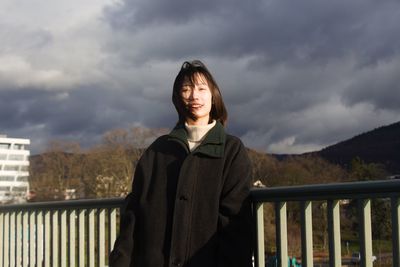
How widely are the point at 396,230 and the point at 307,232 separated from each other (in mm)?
484

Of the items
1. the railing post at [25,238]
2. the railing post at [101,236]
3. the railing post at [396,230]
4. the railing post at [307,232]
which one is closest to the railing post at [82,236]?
the railing post at [101,236]

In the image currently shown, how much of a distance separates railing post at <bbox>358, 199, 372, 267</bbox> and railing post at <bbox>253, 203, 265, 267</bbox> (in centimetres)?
63

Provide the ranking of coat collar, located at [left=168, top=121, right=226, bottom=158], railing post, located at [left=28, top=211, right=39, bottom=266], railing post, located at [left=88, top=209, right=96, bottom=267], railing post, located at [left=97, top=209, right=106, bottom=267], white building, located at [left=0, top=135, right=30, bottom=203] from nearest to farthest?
1. coat collar, located at [left=168, top=121, right=226, bottom=158]
2. railing post, located at [left=97, top=209, right=106, bottom=267]
3. railing post, located at [left=88, top=209, right=96, bottom=267]
4. railing post, located at [left=28, top=211, right=39, bottom=266]
5. white building, located at [left=0, top=135, right=30, bottom=203]

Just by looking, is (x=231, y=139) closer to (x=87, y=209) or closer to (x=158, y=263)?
(x=158, y=263)

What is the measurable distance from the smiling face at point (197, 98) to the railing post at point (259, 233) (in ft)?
1.68

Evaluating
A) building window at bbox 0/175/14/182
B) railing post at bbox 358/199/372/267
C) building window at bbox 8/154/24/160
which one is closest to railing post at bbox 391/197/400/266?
railing post at bbox 358/199/372/267

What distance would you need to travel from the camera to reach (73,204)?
4.88 meters

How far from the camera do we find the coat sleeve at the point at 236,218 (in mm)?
3191

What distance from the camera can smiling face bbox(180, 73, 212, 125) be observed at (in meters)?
3.44

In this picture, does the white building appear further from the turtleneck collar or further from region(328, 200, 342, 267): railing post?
region(328, 200, 342, 267): railing post

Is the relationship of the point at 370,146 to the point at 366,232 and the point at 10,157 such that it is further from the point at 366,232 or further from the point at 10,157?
the point at 10,157

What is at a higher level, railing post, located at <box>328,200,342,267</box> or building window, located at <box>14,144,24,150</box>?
building window, located at <box>14,144,24,150</box>

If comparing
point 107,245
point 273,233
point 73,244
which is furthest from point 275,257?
point 73,244

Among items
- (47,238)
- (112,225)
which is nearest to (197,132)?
(112,225)
